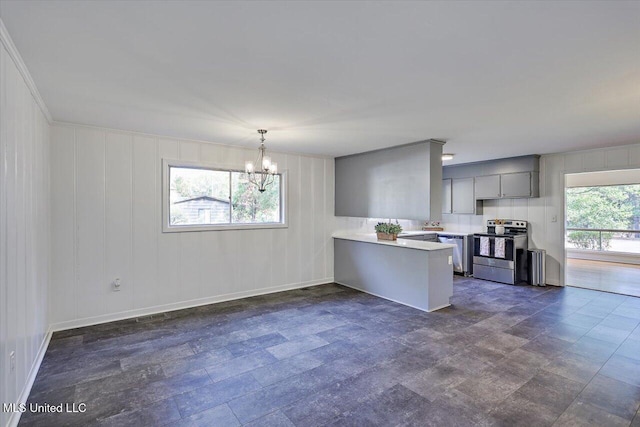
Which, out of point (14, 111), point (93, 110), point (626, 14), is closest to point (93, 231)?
point (93, 110)

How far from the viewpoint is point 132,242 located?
429cm

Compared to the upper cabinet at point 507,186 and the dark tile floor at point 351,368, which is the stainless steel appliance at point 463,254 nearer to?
the upper cabinet at point 507,186

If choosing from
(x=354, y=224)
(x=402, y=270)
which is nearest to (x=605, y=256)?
(x=354, y=224)

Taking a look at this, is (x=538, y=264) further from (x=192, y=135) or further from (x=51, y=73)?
(x=51, y=73)

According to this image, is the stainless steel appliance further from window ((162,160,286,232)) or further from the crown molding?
the crown molding

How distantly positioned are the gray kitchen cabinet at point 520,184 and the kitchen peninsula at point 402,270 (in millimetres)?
2465

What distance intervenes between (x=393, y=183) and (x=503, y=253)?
2.87m

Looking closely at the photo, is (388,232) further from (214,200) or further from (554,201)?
(554,201)

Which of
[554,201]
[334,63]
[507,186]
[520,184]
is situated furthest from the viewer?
[507,186]

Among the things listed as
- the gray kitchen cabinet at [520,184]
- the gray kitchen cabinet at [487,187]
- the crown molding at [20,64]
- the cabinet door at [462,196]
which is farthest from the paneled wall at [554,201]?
the crown molding at [20,64]

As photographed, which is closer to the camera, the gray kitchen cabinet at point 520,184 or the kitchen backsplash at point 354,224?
the gray kitchen cabinet at point 520,184

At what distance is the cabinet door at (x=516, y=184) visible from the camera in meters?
6.04

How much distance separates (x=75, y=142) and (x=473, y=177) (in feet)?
22.8

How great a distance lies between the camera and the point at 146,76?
243 centimetres
